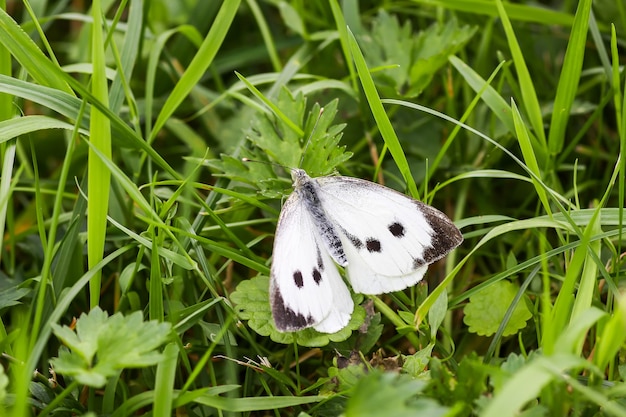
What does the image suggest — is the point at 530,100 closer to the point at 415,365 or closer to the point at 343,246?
the point at 343,246

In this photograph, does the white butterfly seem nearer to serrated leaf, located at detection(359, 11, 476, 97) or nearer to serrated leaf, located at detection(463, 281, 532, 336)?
serrated leaf, located at detection(463, 281, 532, 336)

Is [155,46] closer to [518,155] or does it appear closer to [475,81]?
[475,81]

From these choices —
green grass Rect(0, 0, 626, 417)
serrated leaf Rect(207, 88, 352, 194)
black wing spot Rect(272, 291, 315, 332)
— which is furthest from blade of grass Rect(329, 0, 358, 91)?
black wing spot Rect(272, 291, 315, 332)

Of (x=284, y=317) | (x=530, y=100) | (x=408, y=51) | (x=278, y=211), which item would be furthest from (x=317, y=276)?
(x=408, y=51)

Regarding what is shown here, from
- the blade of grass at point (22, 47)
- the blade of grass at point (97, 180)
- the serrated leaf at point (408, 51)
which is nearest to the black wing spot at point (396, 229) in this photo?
the serrated leaf at point (408, 51)

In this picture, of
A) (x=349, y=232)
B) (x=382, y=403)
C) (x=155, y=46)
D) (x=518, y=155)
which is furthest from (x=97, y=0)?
(x=518, y=155)

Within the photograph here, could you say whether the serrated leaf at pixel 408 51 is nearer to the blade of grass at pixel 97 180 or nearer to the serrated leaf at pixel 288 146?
the serrated leaf at pixel 288 146
